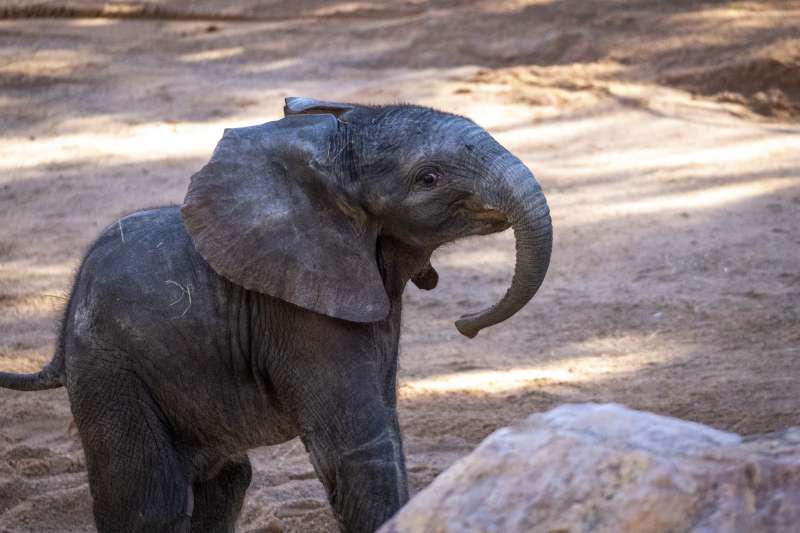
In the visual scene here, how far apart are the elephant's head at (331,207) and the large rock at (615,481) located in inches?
58.6

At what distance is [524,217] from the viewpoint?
4.20 metres

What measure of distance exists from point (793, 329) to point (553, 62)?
5930 millimetres

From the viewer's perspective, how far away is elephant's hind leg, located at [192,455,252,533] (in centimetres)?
532

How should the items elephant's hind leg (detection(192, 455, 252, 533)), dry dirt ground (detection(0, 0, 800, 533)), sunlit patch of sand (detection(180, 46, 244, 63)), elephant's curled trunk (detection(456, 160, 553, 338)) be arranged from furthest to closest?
sunlit patch of sand (detection(180, 46, 244, 63)), dry dirt ground (detection(0, 0, 800, 533)), elephant's hind leg (detection(192, 455, 252, 533)), elephant's curled trunk (detection(456, 160, 553, 338))

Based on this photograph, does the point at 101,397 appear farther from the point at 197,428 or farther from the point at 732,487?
the point at 732,487

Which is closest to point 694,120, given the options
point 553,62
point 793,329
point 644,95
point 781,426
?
point 644,95

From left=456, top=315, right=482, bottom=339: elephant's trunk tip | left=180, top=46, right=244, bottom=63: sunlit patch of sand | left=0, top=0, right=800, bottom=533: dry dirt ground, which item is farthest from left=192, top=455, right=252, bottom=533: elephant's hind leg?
left=180, top=46, right=244, bottom=63: sunlit patch of sand

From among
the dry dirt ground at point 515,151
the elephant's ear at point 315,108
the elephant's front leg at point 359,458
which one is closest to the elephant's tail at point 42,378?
the dry dirt ground at point 515,151

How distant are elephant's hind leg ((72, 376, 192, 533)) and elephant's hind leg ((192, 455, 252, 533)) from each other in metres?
0.64

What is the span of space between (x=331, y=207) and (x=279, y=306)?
1.32 ft

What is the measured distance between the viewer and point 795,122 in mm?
11648

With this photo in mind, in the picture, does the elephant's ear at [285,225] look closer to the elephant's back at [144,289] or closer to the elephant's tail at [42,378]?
the elephant's back at [144,289]

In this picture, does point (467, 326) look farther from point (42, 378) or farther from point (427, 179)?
point (42, 378)

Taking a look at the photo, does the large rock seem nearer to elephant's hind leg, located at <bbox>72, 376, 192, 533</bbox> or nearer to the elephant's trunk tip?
the elephant's trunk tip
